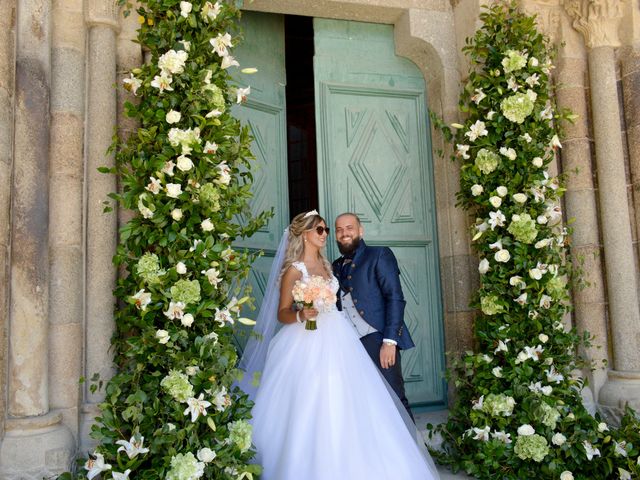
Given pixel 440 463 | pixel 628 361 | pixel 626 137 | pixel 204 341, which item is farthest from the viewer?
pixel 626 137

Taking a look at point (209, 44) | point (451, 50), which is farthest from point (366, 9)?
point (209, 44)

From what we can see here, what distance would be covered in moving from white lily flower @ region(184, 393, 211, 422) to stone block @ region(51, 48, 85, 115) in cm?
172

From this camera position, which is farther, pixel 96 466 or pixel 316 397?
pixel 316 397

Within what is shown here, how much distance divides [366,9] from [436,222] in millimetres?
1730

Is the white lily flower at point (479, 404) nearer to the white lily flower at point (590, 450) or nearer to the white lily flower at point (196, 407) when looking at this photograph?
the white lily flower at point (590, 450)

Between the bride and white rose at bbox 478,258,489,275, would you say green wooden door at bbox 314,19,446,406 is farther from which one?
the bride

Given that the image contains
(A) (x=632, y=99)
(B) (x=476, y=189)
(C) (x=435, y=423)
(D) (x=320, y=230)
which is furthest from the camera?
(A) (x=632, y=99)

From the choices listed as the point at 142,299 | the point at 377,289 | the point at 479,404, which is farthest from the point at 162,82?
the point at 479,404

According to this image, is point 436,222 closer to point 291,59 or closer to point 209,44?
point 209,44

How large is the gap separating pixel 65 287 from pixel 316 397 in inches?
57.2

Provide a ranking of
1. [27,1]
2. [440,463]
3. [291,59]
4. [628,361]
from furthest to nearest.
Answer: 1. [291,59]
2. [628,361]
3. [440,463]
4. [27,1]

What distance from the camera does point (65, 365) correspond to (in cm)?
314

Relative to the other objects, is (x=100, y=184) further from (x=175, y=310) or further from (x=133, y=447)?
(x=133, y=447)

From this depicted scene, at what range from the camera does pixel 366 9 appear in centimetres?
462
